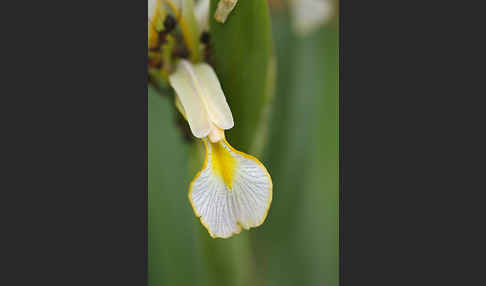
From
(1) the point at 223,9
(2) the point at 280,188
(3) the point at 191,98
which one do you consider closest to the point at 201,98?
(3) the point at 191,98

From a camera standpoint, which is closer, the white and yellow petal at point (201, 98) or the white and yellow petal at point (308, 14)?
the white and yellow petal at point (201, 98)

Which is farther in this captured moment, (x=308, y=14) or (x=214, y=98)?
(x=308, y=14)

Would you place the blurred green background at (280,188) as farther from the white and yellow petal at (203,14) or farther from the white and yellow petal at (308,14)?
the white and yellow petal at (203,14)

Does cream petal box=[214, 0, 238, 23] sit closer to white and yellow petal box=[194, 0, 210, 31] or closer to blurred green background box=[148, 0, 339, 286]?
→ white and yellow petal box=[194, 0, 210, 31]

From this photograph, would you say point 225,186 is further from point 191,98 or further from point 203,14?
point 203,14

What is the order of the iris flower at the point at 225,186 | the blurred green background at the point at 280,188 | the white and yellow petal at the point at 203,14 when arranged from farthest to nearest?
the blurred green background at the point at 280,188 → the white and yellow petal at the point at 203,14 → the iris flower at the point at 225,186

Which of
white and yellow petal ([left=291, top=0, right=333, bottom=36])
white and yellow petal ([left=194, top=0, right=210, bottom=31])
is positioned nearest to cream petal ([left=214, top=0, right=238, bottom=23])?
white and yellow petal ([left=194, top=0, right=210, bottom=31])

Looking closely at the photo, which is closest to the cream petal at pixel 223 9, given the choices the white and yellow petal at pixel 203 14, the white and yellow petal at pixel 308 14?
the white and yellow petal at pixel 203 14
